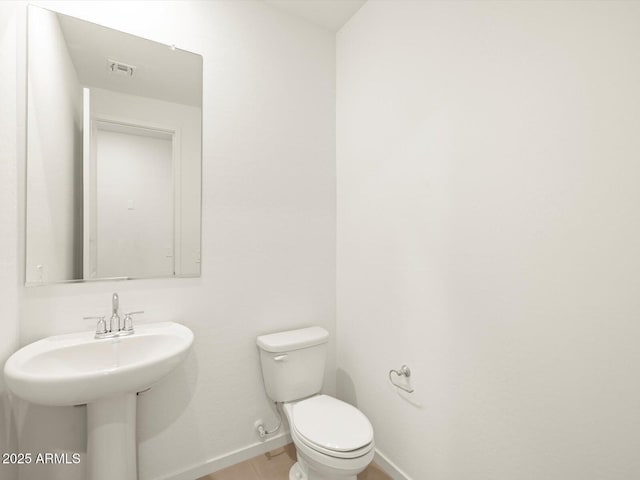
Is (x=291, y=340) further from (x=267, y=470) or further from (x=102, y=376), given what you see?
(x=102, y=376)

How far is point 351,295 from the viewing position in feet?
6.22

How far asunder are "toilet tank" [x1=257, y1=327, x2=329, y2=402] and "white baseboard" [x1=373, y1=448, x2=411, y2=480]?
0.47 meters

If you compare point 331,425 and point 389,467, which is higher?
point 331,425

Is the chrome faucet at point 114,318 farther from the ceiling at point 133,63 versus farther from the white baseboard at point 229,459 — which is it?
the ceiling at point 133,63

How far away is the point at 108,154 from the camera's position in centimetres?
142

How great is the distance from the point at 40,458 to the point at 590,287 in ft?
6.94

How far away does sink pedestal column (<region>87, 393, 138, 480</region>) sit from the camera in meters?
1.16

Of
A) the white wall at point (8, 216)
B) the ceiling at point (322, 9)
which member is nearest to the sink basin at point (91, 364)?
the white wall at point (8, 216)

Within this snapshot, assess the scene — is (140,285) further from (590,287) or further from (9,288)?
(590,287)

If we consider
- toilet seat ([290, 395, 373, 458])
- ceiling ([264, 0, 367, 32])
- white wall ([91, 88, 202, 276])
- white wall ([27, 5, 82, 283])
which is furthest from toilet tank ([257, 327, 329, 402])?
ceiling ([264, 0, 367, 32])

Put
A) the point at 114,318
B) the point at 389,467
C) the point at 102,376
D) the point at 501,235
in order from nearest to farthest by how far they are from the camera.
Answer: the point at 102,376 < the point at 501,235 < the point at 114,318 < the point at 389,467

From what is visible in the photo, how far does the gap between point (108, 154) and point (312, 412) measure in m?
1.54

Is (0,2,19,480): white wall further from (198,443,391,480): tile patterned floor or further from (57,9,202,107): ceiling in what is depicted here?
(198,443,391,480): tile patterned floor

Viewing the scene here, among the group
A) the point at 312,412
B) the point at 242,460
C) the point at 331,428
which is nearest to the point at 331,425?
the point at 331,428
